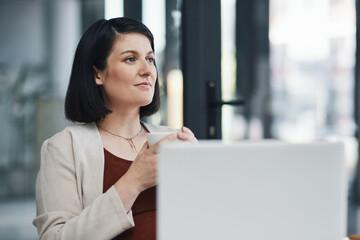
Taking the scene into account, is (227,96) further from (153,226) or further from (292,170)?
(292,170)

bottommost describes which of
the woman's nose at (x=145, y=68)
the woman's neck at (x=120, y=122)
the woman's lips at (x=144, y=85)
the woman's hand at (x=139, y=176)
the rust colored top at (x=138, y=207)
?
the rust colored top at (x=138, y=207)

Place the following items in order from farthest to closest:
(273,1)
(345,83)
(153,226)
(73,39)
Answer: (345,83), (273,1), (73,39), (153,226)

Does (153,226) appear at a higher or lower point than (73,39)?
lower

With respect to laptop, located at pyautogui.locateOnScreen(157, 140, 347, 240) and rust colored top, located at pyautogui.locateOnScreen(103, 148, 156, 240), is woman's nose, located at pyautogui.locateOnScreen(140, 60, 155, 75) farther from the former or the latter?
laptop, located at pyautogui.locateOnScreen(157, 140, 347, 240)

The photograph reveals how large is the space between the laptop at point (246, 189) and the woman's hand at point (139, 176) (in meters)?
0.31

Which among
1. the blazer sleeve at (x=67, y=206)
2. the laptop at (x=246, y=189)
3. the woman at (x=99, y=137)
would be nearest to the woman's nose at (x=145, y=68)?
the woman at (x=99, y=137)

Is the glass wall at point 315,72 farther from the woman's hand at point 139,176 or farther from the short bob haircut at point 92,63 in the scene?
the woman's hand at point 139,176

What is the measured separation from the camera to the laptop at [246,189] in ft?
1.92

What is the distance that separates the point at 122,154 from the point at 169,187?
672 millimetres

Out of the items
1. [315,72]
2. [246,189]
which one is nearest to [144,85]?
[246,189]

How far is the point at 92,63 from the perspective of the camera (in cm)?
126

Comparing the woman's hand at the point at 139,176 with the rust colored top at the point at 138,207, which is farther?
the rust colored top at the point at 138,207

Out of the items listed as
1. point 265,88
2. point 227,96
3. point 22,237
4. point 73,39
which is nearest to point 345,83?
point 265,88

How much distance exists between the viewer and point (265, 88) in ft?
9.89
